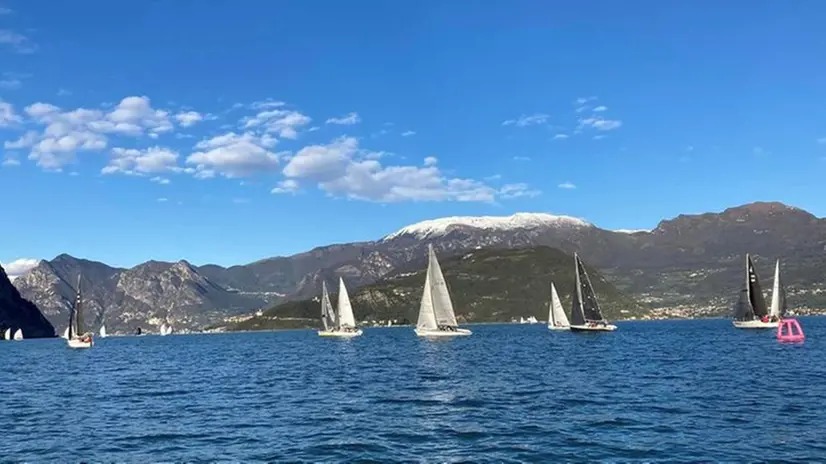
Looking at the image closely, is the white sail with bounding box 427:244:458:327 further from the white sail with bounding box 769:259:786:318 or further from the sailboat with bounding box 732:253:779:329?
the white sail with bounding box 769:259:786:318

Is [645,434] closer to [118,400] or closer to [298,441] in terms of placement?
[298,441]

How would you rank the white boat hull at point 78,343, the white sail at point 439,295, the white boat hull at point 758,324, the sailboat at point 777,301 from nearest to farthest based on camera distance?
1. the white sail at point 439,295
2. the sailboat at point 777,301
3. the white boat hull at point 758,324
4. the white boat hull at point 78,343

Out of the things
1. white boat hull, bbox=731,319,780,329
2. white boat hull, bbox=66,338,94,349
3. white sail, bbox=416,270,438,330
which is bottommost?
white boat hull, bbox=66,338,94,349

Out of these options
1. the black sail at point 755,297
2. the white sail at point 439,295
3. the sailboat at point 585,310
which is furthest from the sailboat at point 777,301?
the white sail at point 439,295

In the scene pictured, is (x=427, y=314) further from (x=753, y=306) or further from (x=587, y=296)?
(x=753, y=306)

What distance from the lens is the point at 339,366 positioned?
3297 inches

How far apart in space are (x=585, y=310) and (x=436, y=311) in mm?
41797

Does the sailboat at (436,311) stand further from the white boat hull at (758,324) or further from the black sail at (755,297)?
the black sail at (755,297)

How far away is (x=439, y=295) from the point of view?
147 meters

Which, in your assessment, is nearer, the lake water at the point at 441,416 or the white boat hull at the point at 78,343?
the lake water at the point at 441,416

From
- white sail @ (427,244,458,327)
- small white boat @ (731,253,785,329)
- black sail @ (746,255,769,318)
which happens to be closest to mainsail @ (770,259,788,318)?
small white boat @ (731,253,785,329)

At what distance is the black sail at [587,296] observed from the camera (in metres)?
158

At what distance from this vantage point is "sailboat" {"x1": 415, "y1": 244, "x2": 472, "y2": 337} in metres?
145

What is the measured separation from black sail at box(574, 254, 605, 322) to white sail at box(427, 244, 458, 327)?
32291 millimetres
